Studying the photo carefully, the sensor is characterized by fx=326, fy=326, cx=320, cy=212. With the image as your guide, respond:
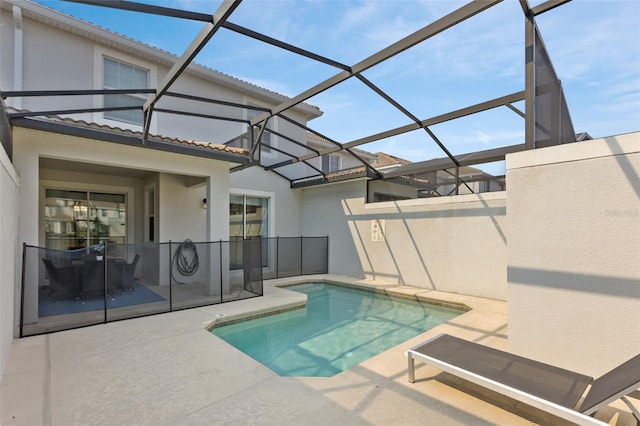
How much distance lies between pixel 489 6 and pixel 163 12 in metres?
3.69

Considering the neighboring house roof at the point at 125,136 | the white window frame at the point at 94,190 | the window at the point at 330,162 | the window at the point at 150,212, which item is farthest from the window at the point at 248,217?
Result: the window at the point at 330,162

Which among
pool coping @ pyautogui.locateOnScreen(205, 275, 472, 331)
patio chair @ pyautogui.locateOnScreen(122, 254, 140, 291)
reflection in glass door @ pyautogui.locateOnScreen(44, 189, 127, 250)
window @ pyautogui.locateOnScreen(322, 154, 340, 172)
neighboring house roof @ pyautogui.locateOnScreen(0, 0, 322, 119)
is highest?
neighboring house roof @ pyautogui.locateOnScreen(0, 0, 322, 119)

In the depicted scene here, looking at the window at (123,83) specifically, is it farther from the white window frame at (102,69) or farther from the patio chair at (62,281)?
the patio chair at (62,281)

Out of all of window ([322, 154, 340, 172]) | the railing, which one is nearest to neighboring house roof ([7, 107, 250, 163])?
the railing

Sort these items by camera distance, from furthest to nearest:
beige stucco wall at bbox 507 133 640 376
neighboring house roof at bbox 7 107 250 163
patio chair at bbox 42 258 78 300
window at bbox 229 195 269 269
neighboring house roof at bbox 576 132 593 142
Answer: window at bbox 229 195 269 269 < neighboring house roof at bbox 576 132 593 142 < patio chair at bbox 42 258 78 300 < neighboring house roof at bbox 7 107 250 163 < beige stucco wall at bbox 507 133 640 376

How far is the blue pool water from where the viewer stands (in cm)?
476

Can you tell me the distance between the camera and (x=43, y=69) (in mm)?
7508

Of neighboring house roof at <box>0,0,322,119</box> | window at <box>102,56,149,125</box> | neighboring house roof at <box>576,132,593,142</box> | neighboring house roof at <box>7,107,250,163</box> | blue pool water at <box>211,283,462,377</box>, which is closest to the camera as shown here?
blue pool water at <box>211,283,462,377</box>

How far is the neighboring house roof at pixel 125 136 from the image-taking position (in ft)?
17.2

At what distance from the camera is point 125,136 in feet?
19.9

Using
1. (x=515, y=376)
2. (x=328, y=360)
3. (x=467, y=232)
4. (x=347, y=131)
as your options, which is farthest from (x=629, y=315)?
(x=347, y=131)

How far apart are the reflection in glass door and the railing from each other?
2.15m

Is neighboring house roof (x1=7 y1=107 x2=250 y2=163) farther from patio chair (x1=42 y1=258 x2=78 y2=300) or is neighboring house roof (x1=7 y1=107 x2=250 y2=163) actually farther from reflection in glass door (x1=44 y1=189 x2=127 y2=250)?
reflection in glass door (x1=44 y1=189 x2=127 y2=250)

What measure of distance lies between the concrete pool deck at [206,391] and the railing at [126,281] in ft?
2.90
